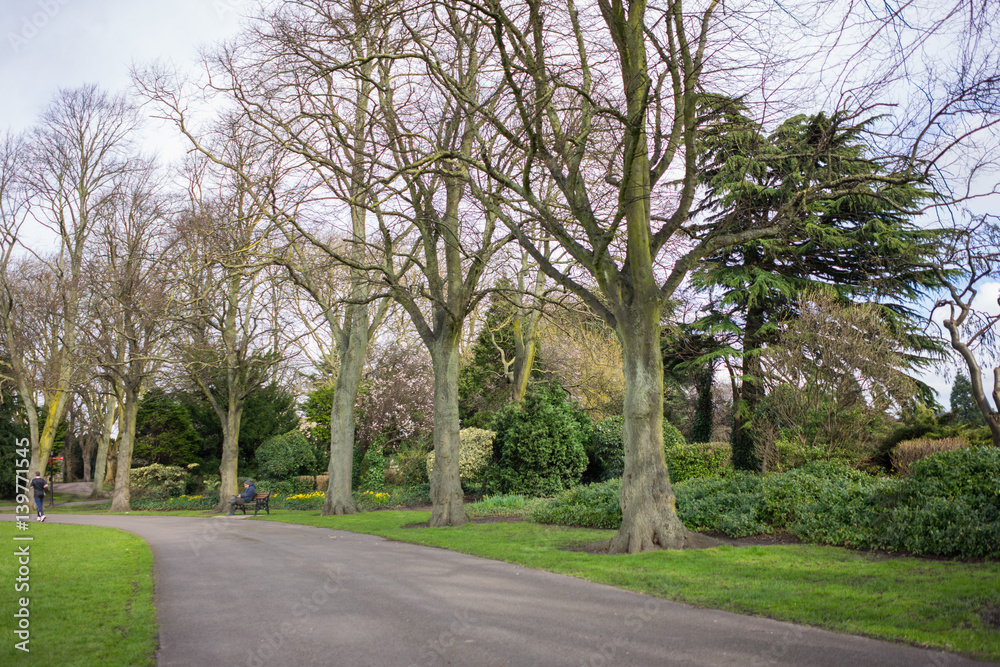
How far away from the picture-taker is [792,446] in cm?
1527

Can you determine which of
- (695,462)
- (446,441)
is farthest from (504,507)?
(695,462)

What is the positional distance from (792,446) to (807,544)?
6149 mm

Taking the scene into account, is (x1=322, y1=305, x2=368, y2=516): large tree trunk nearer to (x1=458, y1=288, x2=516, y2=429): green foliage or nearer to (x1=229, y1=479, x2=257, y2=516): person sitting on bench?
(x1=229, y1=479, x2=257, y2=516): person sitting on bench

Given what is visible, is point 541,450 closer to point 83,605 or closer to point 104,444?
point 83,605

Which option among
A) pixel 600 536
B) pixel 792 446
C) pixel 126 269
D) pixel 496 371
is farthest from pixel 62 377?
pixel 792 446

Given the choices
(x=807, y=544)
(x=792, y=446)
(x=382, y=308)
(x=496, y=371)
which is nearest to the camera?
(x=807, y=544)

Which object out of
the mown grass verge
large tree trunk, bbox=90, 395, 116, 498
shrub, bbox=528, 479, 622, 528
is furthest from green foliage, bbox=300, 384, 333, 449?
the mown grass verge

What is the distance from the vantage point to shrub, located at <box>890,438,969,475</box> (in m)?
14.8

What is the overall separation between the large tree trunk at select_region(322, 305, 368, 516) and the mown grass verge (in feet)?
33.9

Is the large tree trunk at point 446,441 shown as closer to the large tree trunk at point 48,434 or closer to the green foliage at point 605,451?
the green foliage at point 605,451

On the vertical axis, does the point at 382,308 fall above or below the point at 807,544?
above

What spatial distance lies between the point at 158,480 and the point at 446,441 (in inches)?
955

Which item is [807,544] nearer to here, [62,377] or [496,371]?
[496,371]

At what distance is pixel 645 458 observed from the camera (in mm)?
9961
